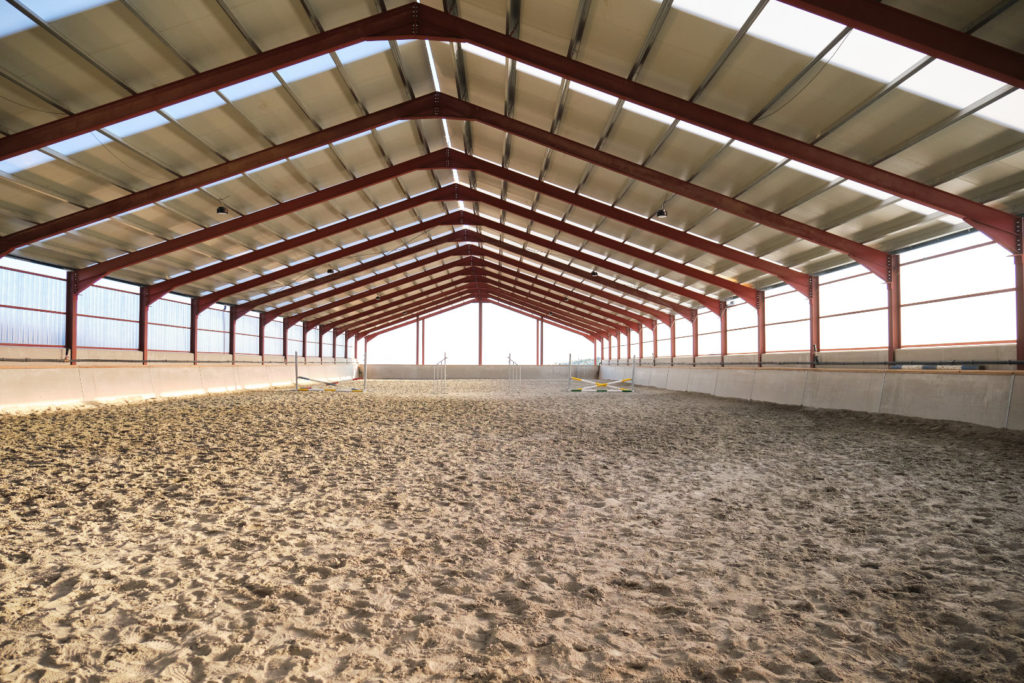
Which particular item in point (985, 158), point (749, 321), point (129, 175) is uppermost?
point (129, 175)

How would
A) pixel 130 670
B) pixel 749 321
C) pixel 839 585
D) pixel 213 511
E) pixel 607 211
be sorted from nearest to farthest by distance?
pixel 130 670
pixel 839 585
pixel 213 511
pixel 607 211
pixel 749 321

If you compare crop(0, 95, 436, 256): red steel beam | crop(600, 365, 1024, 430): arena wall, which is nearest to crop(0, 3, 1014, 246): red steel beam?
crop(0, 95, 436, 256): red steel beam

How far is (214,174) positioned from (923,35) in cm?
1672

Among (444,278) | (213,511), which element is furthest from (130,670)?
(444,278)

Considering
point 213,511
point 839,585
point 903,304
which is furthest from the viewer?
point 903,304

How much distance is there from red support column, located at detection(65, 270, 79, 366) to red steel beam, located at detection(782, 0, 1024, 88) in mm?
26578

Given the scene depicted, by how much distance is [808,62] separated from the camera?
9938 mm

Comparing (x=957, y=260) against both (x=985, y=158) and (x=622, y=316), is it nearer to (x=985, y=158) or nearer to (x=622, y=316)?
(x=985, y=158)

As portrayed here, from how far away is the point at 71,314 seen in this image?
72.9 feet

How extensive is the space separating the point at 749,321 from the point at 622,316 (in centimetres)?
1599

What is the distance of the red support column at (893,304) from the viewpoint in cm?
1773

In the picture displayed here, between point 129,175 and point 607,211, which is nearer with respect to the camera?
point 129,175

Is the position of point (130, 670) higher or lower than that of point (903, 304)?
lower

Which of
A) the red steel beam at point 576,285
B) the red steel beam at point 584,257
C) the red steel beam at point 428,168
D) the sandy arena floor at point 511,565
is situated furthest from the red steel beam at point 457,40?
the red steel beam at point 576,285
